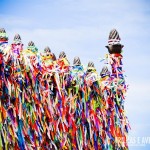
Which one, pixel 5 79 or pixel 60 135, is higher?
pixel 5 79

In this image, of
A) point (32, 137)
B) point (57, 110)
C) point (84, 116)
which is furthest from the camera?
point (84, 116)

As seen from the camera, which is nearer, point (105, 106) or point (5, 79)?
point (5, 79)

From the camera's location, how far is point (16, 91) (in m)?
7.71

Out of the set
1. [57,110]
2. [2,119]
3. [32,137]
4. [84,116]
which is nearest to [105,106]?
[84,116]

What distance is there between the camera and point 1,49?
7.57m

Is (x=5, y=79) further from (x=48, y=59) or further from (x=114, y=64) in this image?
(x=114, y=64)

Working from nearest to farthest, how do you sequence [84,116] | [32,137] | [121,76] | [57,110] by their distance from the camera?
[32,137]
[57,110]
[84,116]
[121,76]

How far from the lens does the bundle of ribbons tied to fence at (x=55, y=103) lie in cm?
766

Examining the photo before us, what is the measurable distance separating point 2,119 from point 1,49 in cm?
94

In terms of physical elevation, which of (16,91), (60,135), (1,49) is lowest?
(60,135)

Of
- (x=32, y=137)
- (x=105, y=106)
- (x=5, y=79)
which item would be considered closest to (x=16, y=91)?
(x=5, y=79)

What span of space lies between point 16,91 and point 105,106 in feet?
8.65

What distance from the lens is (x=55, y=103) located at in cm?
849

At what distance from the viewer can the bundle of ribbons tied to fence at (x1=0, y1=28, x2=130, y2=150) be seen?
766 cm
